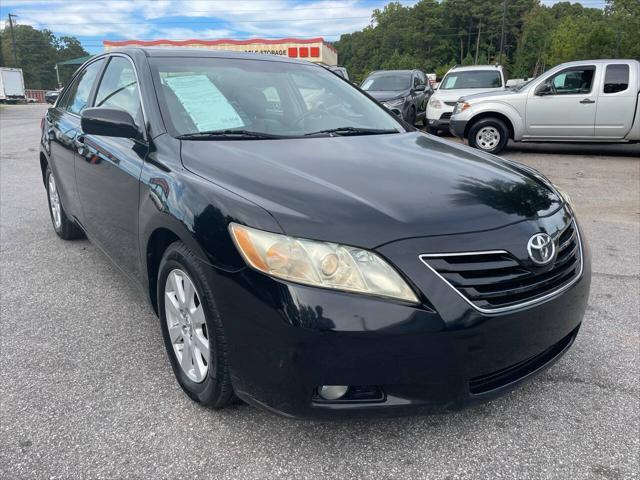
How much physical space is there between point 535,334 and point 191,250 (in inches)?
53.8

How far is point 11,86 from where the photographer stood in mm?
40438

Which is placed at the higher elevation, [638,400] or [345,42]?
[345,42]

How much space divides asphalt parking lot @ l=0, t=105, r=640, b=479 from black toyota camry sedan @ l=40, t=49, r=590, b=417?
0.72 feet

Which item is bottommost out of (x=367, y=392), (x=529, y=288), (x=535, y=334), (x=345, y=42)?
(x=367, y=392)

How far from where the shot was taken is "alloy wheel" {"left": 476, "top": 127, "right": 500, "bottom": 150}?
32.7ft

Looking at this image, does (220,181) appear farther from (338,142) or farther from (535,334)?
(535,334)

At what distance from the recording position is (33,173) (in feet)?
27.7

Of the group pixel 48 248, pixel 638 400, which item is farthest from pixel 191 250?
pixel 48 248

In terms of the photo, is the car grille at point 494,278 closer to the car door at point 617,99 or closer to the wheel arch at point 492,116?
the wheel arch at point 492,116

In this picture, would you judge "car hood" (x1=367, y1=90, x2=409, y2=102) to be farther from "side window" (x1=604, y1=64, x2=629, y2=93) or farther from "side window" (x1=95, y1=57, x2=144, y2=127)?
"side window" (x1=95, y1=57, x2=144, y2=127)

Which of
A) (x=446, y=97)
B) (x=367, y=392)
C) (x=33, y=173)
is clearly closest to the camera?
(x=367, y=392)

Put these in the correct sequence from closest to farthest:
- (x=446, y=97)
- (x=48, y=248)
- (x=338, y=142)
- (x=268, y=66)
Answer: (x=338, y=142), (x=268, y=66), (x=48, y=248), (x=446, y=97)

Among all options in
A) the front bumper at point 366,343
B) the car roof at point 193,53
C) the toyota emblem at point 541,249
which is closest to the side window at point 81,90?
the car roof at point 193,53

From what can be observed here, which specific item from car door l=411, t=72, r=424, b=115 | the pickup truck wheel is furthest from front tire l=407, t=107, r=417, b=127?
the pickup truck wheel
